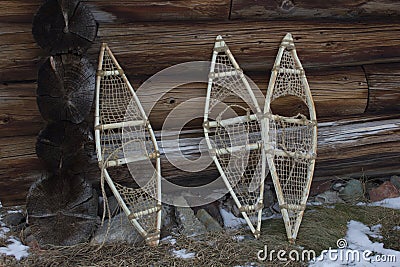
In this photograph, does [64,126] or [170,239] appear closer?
[64,126]

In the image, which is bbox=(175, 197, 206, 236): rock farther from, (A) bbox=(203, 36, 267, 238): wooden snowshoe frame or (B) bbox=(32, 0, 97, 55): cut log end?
(B) bbox=(32, 0, 97, 55): cut log end

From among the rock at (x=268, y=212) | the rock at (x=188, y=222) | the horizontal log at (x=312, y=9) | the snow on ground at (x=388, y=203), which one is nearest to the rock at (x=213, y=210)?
the rock at (x=188, y=222)

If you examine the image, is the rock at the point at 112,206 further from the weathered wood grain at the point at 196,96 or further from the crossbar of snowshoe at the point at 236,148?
the crossbar of snowshoe at the point at 236,148

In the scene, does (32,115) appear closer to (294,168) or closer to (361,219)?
(294,168)

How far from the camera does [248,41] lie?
3578 millimetres

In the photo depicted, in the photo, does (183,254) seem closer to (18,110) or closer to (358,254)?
(358,254)

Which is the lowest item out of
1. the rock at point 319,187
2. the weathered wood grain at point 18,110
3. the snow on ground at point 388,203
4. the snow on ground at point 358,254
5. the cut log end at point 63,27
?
the snow on ground at point 358,254

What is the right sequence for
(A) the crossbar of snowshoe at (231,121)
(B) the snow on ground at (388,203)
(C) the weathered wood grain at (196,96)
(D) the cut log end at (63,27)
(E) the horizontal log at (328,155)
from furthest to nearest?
(B) the snow on ground at (388,203)
(A) the crossbar of snowshoe at (231,121)
(E) the horizontal log at (328,155)
(C) the weathered wood grain at (196,96)
(D) the cut log end at (63,27)

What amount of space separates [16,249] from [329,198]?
89.8 inches

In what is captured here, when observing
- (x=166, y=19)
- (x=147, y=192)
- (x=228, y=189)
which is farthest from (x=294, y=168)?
(x=166, y=19)

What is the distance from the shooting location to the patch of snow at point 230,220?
359 cm

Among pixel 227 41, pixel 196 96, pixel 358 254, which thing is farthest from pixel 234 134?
pixel 358 254

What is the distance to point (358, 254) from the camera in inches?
126

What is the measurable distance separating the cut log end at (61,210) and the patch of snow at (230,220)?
0.92 meters
